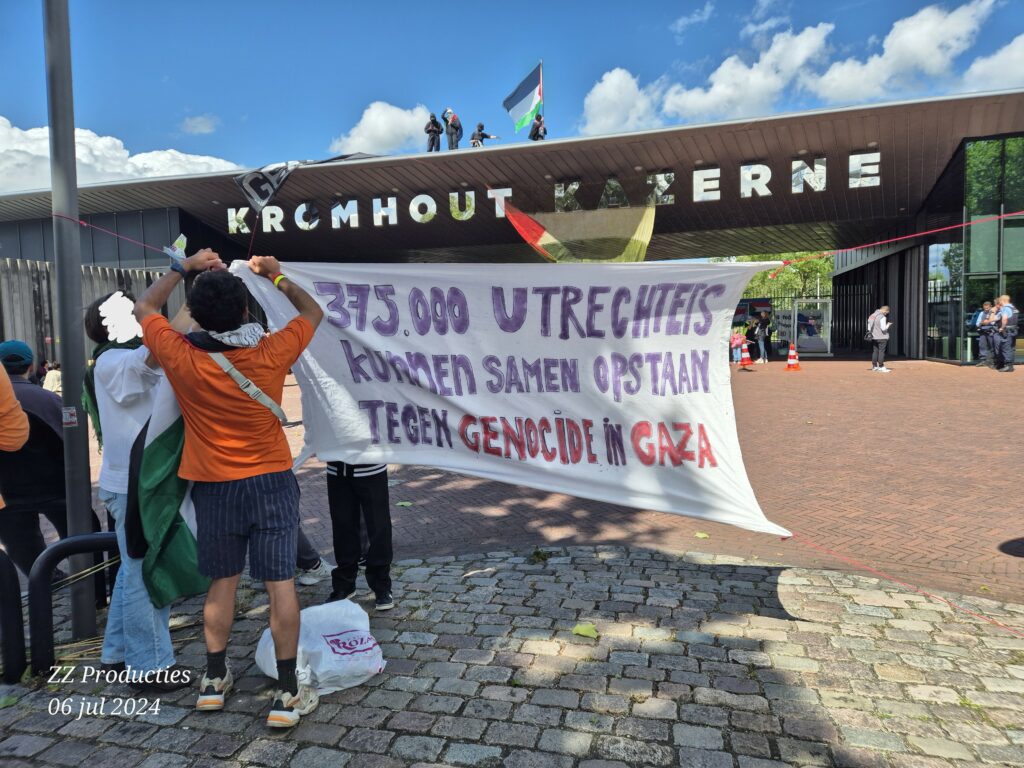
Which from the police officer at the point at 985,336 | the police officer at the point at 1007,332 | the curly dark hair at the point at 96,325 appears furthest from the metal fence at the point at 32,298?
the police officer at the point at 985,336

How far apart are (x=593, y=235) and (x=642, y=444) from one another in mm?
1265

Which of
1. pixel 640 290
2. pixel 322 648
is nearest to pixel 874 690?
pixel 640 290

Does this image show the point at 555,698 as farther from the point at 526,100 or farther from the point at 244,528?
the point at 526,100

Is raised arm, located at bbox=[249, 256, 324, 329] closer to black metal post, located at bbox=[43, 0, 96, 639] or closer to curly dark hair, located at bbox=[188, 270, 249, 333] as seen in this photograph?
curly dark hair, located at bbox=[188, 270, 249, 333]

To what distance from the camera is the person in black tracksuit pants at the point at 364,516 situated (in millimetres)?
3910

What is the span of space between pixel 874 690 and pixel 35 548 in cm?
462

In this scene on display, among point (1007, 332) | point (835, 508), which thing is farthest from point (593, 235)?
point (1007, 332)

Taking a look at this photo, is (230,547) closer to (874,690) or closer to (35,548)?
(35,548)

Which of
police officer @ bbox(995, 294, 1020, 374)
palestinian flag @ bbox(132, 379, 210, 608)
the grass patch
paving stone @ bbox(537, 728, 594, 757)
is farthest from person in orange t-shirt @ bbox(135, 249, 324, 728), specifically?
police officer @ bbox(995, 294, 1020, 374)

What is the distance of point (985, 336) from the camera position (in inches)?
706

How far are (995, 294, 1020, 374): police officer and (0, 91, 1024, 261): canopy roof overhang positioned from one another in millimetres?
4806

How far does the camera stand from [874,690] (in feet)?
9.98

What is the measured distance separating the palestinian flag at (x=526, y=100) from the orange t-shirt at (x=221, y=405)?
69.9 feet

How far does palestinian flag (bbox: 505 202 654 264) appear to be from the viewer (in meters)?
3.88
